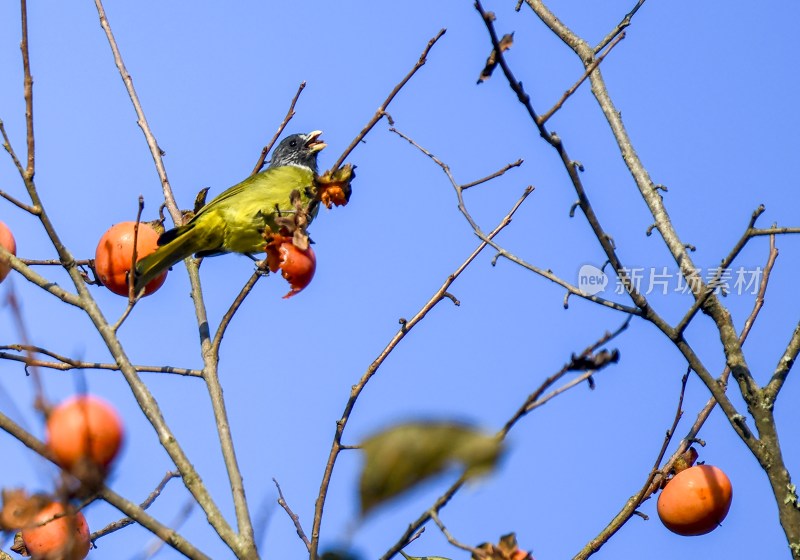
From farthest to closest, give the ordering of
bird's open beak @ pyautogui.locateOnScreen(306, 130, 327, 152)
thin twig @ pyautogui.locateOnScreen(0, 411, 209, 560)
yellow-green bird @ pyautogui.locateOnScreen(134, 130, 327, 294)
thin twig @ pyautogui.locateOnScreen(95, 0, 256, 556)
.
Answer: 1. bird's open beak @ pyautogui.locateOnScreen(306, 130, 327, 152)
2. yellow-green bird @ pyautogui.locateOnScreen(134, 130, 327, 294)
3. thin twig @ pyautogui.locateOnScreen(95, 0, 256, 556)
4. thin twig @ pyautogui.locateOnScreen(0, 411, 209, 560)

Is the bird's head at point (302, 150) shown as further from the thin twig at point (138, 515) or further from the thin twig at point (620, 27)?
the thin twig at point (138, 515)

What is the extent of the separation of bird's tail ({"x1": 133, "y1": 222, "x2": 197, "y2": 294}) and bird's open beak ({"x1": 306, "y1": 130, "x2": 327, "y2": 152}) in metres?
2.26

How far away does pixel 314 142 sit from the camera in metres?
6.89

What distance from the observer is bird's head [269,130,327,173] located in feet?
22.4

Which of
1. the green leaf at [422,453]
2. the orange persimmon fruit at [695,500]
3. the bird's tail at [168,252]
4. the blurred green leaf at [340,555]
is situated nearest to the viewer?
the green leaf at [422,453]

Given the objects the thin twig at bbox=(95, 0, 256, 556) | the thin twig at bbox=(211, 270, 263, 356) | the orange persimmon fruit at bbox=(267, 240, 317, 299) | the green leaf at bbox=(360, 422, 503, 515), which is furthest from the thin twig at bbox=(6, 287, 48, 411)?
the orange persimmon fruit at bbox=(267, 240, 317, 299)

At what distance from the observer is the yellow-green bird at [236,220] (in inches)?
172

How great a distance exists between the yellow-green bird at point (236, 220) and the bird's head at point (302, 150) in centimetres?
72

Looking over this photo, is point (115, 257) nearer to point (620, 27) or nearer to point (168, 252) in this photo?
point (168, 252)

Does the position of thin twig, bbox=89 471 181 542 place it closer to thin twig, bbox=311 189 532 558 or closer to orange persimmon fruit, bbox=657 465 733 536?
thin twig, bbox=311 189 532 558

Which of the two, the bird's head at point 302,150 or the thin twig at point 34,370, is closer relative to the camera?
the thin twig at point 34,370

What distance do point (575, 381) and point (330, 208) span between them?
2514 millimetres

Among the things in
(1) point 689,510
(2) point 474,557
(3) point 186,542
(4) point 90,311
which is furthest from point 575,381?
(1) point 689,510

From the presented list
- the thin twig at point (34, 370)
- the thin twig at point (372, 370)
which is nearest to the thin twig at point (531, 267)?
the thin twig at point (372, 370)
